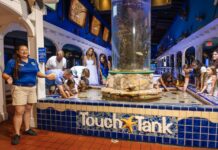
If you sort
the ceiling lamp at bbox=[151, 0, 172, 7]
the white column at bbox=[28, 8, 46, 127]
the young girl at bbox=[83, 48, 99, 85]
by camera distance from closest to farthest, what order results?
the white column at bbox=[28, 8, 46, 127]
the ceiling lamp at bbox=[151, 0, 172, 7]
the young girl at bbox=[83, 48, 99, 85]

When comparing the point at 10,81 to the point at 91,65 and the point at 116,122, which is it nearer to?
the point at 116,122

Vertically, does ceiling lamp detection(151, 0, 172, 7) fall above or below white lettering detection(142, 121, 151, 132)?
above

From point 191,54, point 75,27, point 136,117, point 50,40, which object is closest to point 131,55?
point 136,117

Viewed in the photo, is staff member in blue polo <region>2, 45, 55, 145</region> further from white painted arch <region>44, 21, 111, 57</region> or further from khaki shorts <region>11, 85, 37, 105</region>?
white painted arch <region>44, 21, 111, 57</region>

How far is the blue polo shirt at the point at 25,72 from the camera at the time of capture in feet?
9.79

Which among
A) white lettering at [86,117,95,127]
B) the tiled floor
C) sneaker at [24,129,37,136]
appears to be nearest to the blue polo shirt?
sneaker at [24,129,37,136]

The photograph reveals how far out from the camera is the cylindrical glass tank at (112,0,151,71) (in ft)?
12.7

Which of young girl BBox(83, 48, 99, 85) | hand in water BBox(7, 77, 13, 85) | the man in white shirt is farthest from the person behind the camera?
young girl BBox(83, 48, 99, 85)

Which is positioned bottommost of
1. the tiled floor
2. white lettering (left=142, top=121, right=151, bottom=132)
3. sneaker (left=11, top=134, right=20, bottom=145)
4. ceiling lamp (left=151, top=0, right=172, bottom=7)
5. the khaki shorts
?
the tiled floor

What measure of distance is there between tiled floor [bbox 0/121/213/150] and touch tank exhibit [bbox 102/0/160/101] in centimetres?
92

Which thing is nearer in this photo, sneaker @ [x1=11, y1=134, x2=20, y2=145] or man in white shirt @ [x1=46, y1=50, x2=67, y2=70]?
sneaker @ [x1=11, y1=134, x2=20, y2=145]

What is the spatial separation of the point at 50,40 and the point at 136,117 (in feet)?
16.3

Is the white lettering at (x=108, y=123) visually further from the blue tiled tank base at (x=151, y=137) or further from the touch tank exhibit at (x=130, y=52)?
the touch tank exhibit at (x=130, y=52)

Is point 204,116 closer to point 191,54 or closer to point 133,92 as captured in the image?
point 133,92
